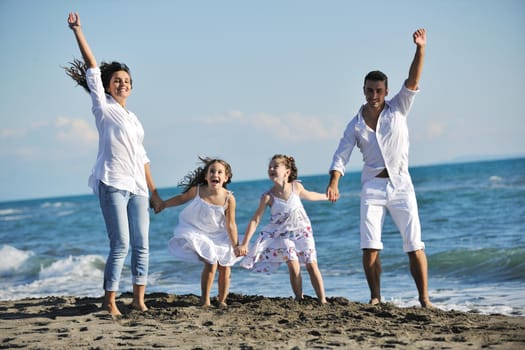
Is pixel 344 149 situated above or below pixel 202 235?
above

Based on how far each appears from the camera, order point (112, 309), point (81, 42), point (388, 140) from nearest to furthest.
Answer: point (81, 42)
point (112, 309)
point (388, 140)

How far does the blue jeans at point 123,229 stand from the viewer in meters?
5.11

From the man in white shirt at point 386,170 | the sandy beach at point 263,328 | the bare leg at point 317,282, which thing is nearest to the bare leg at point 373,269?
the man in white shirt at point 386,170

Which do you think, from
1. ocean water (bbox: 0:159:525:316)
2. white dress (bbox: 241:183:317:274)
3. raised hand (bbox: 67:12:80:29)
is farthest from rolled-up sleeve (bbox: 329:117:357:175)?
raised hand (bbox: 67:12:80:29)

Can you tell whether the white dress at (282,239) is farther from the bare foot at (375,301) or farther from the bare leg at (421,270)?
the bare leg at (421,270)

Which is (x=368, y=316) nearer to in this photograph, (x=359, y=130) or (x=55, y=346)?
(x=359, y=130)

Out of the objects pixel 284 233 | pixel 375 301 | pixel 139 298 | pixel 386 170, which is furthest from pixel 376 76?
pixel 139 298

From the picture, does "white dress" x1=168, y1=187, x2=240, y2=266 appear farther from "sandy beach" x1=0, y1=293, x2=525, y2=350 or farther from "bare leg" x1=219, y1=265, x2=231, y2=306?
"sandy beach" x1=0, y1=293, x2=525, y2=350

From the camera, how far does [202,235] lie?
576 cm

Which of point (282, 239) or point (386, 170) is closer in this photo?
point (386, 170)

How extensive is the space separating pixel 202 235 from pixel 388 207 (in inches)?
63.7

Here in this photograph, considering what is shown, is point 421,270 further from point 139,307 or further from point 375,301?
point 139,307

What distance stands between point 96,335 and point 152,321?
528 mm

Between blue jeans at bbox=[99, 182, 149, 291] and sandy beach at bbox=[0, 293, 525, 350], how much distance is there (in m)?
0.35
